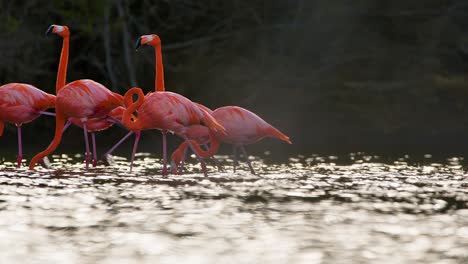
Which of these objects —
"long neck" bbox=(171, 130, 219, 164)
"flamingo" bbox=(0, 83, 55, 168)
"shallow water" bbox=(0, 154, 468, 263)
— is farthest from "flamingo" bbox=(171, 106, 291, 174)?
"flamingo" bbox=(0, 83, 55, 168)

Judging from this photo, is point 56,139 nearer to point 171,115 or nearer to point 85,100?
point 85,100

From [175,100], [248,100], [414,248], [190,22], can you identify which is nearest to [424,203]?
[414,248]

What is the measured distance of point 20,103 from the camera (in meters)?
12.3

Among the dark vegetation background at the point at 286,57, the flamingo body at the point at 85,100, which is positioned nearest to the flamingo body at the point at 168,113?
the flamingo body at the point at 85,100

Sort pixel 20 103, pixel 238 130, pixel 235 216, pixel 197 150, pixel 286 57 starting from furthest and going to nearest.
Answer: pixel 286 57 < pixel 20 103 < pixel 197 150 < pixel 238 130 < pixel 235 216

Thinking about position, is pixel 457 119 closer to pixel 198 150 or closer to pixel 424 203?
pixel 198 150

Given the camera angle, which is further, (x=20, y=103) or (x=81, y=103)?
(x=20, y=103)

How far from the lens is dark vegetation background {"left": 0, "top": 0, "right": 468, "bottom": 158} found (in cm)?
2062

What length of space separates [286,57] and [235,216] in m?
14.3

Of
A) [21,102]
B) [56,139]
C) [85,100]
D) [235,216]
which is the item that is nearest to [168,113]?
[85,100]

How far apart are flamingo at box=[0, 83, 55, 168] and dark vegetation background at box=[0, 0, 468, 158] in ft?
24.7

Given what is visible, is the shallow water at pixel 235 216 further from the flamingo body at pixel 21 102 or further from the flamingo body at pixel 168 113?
the flamingo body at pixel 21 102

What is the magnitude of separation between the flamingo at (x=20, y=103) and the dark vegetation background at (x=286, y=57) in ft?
24.7

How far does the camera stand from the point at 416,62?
70.8ft
